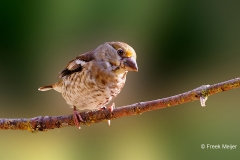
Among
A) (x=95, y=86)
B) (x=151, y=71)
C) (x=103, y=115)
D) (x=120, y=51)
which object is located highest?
(x=151, y=71)

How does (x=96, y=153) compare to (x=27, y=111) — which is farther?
(x=27, y=111)

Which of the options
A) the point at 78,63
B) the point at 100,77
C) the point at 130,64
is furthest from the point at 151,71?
the point at 130,64

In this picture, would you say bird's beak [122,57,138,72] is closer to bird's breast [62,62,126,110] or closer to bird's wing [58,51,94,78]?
bird's breast [62,62,126,110]

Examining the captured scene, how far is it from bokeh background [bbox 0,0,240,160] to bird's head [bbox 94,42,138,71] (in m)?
1.30

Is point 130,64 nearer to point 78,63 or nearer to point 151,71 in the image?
point 78,63

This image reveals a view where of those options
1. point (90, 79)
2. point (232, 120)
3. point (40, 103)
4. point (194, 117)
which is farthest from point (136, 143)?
point (90, 79)

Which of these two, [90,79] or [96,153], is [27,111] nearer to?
[96,153]

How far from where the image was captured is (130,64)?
1.53 m

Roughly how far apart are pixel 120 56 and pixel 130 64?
0.10 m

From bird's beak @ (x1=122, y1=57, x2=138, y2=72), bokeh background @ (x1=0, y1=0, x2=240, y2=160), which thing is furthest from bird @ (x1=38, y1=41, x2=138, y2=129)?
bokeh background @ (x1=0, y1=0, x2=240, y2=160)

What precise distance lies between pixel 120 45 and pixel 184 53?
5.30 ft

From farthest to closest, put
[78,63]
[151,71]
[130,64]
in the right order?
[151,71] < [78,63] < [130,64]

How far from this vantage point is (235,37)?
3178 millimetres

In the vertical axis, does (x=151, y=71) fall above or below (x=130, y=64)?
above
